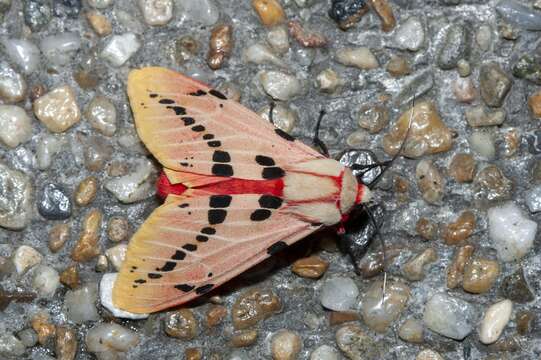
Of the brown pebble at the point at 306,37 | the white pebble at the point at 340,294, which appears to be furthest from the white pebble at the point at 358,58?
the white pebble at the point at 340,294

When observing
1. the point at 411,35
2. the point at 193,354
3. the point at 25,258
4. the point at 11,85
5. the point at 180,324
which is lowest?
the point at 193,354

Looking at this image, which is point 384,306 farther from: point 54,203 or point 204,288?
point 54,203

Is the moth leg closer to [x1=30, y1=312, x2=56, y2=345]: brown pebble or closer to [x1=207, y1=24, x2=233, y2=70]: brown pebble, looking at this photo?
[x1=207, y1=24, x2=233, y2=70]: brown pebble

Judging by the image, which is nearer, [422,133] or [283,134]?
[283,134]

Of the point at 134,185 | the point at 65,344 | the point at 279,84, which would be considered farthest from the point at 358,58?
the point at 65,344

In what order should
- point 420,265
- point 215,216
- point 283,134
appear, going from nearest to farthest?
point 215,216, point 283,134, point 420,265

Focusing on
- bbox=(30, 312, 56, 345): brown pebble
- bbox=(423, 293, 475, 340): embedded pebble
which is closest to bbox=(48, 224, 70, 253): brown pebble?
bbox=(30, 312, 56, 345): brown pebble

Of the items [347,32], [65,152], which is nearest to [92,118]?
[65,152]
